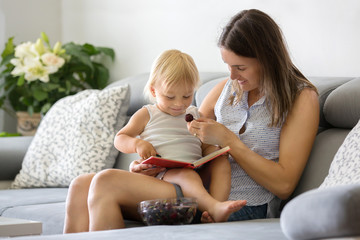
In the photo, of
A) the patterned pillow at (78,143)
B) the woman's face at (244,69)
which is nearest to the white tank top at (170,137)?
the woman's face at (244,69)

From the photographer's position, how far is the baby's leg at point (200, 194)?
172cm

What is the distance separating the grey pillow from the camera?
3.51 ft

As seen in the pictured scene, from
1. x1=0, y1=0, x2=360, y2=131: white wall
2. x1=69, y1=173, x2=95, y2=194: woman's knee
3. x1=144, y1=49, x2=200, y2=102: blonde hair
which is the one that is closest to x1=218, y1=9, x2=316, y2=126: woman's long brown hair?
x1=144, y1=49, x2=200, y2=102: blonde hair

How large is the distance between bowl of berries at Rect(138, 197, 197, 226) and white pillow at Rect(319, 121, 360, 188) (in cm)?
38

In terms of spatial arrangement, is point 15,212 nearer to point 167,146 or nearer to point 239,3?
point 167,146

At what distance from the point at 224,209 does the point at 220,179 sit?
167 millimetres

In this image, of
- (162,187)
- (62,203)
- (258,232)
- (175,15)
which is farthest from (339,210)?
(175,15)

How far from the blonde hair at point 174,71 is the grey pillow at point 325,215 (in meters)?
0.89

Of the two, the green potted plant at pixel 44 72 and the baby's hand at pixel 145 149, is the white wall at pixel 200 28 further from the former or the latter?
the baby's hand at pixel 145 149

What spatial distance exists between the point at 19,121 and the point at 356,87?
2545 mm

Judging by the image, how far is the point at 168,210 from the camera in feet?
5.64

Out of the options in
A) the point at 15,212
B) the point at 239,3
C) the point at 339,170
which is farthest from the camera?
the point at 239,3

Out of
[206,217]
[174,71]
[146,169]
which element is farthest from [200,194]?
[174,71]

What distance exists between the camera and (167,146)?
6.59 ft
